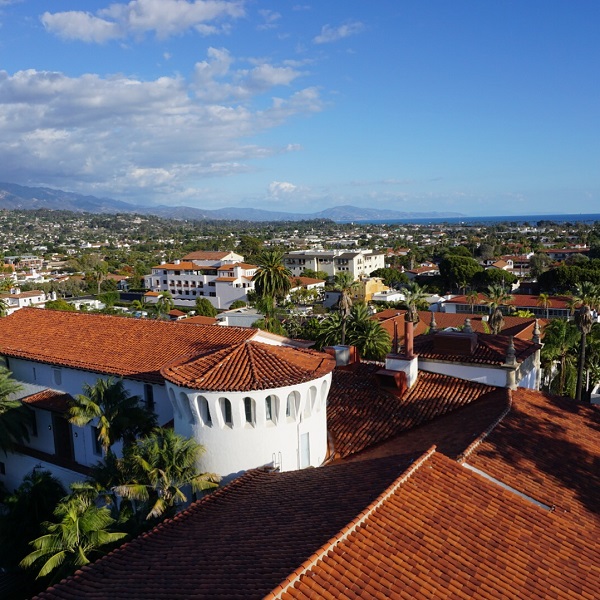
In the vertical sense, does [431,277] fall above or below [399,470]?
below

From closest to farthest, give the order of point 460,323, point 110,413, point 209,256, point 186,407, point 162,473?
point 162,473 < point 186,407 < point 110,413 < point 460,323 < point 209,256

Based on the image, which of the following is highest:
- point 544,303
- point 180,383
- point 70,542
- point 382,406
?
point 180,383

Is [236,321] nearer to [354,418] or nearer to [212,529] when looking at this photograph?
[354,418]

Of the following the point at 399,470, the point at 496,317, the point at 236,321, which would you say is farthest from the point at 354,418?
the point at 236,321

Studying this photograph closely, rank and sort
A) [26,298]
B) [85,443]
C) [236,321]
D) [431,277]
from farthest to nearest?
[431,277] → [26,298] → [236,321] → [85,443]

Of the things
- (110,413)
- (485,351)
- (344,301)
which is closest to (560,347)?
(344,301)

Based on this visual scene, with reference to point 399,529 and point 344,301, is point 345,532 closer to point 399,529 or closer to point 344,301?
point 399,529

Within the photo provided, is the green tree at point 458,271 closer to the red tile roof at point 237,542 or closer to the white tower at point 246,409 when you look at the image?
the white tower at point 246,409
